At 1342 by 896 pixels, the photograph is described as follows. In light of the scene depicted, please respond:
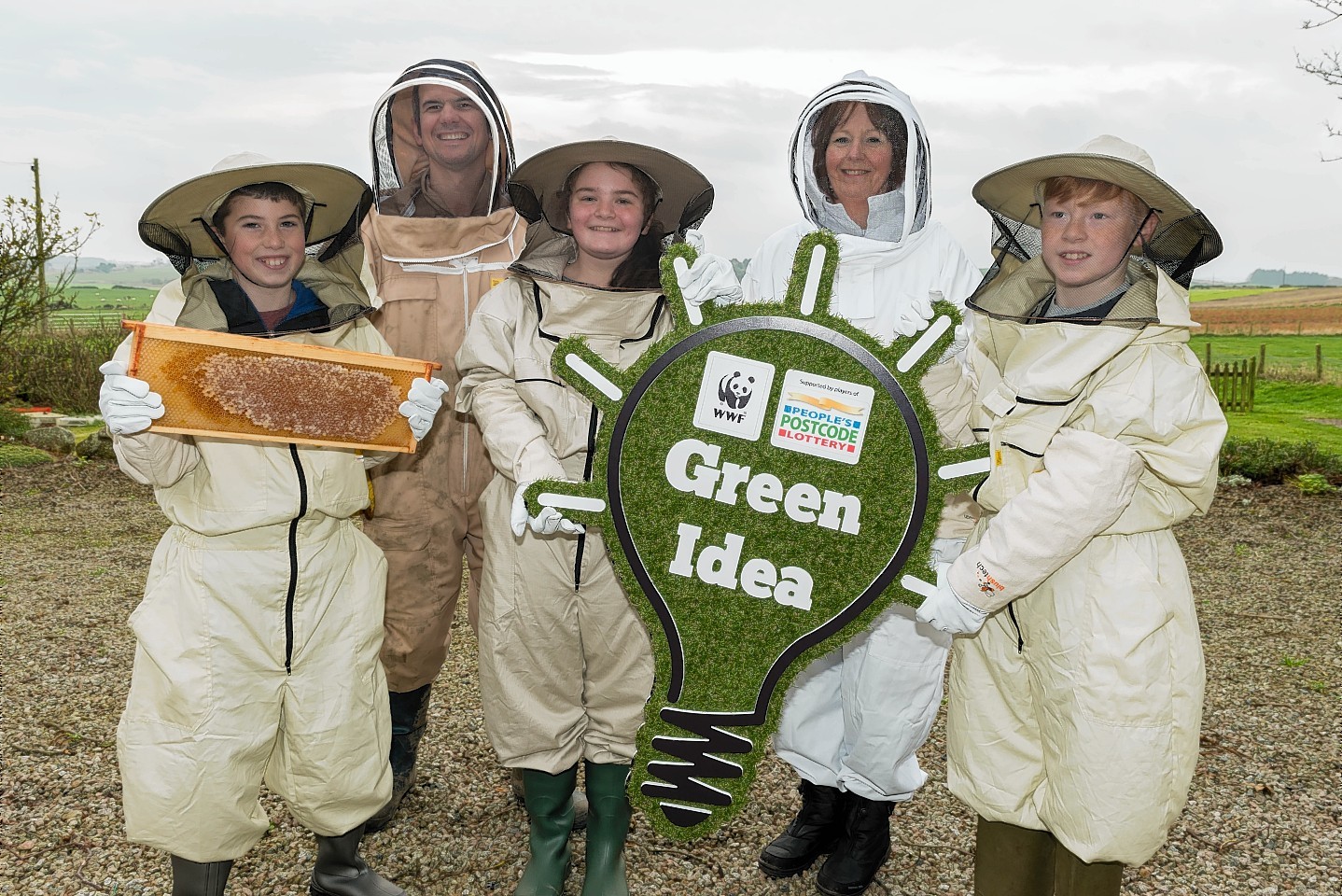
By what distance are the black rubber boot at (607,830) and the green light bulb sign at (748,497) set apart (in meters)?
0.59

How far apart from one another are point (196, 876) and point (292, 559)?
1083mm

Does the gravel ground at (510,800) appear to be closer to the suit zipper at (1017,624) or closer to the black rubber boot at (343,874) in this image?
the black rubber boot at (343,874)

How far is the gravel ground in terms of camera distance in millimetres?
3902

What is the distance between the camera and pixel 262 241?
3.04 meters

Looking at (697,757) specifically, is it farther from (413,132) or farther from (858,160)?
(413,132)

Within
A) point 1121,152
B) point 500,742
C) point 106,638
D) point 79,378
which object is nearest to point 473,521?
point 500,742

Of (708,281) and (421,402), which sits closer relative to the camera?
(708,281)

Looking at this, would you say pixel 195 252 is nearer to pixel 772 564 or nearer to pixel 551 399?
pixel 551 399

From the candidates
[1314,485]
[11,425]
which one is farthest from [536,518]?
[11,425]

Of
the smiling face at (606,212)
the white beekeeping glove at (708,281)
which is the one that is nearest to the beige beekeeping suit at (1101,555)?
the white beekeeping glove at (708,281)

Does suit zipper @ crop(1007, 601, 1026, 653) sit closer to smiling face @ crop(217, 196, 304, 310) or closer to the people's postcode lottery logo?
the people's postcode lottery logo

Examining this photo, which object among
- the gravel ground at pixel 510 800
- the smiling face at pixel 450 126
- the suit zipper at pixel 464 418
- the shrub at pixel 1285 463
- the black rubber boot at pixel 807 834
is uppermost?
the smiling face at pixel 450 126

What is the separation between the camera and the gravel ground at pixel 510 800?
3902 millimetres

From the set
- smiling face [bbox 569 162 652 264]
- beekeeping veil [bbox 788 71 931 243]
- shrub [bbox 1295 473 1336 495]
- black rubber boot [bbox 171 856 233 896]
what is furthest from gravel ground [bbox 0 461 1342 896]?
shrub [bbox 1295 473 1336 495]
